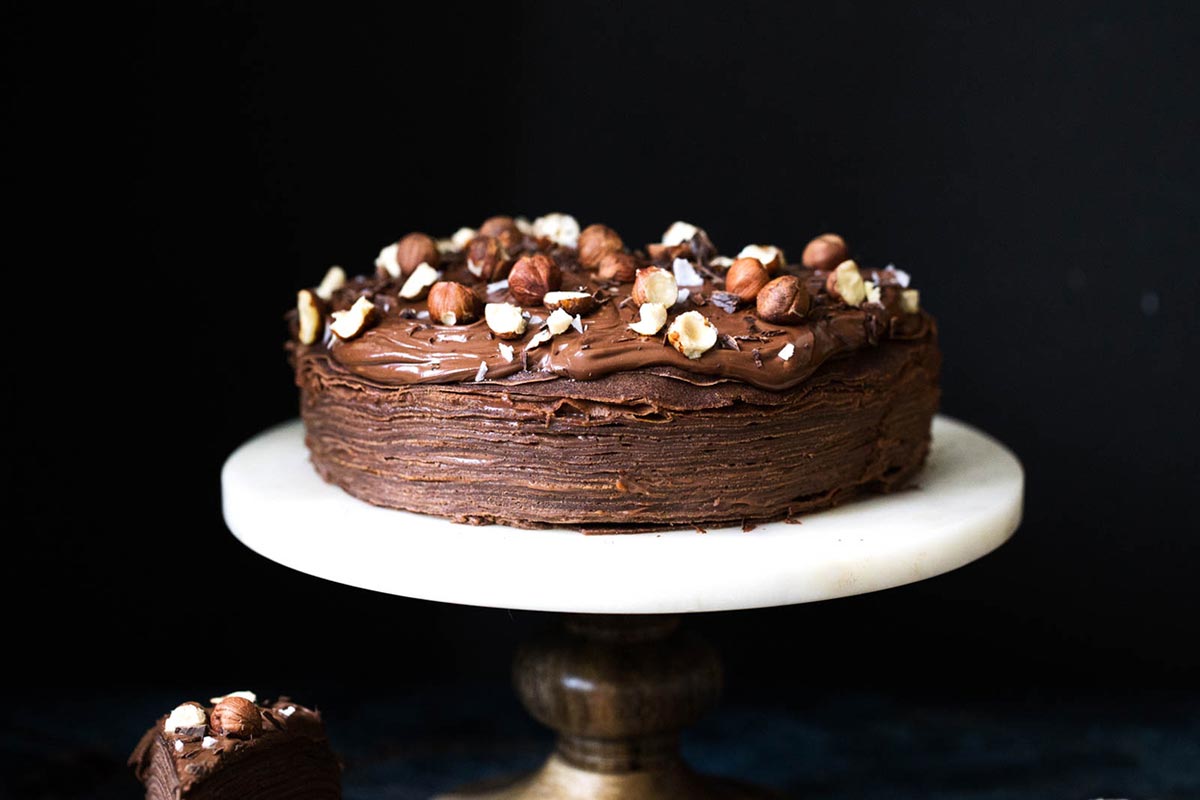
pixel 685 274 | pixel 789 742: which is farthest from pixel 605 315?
pixel 789 742

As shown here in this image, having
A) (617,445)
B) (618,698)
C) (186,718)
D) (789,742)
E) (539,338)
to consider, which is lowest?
(789,742)

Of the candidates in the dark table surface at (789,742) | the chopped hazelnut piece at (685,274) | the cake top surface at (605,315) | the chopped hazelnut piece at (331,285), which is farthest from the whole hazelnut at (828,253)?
the dark table surface at (789,742)

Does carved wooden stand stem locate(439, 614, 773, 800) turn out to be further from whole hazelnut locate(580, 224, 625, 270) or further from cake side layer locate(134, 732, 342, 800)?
whole hazelnut locate(580, 224, 625, 270)

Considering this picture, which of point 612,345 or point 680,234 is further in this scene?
point 680,234

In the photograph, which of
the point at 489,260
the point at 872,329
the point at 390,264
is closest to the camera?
the point at 872,329

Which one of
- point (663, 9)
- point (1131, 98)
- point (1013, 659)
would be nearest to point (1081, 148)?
point (1131, 98)

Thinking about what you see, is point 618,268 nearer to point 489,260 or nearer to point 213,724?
point 489,260

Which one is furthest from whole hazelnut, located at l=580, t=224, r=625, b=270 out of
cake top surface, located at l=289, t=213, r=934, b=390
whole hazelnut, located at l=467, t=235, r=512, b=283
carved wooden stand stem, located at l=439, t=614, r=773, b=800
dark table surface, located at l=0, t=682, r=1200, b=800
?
dark table surface, located at l=0, t=682, r=1200, b=800

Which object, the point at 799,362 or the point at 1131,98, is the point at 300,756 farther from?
the point at 1131,98
